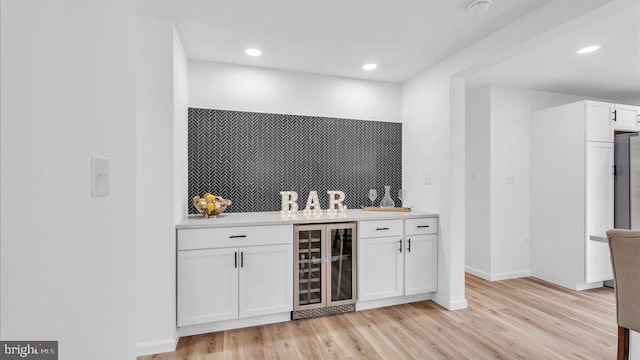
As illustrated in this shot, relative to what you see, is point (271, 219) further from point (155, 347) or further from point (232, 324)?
point (155, 347)

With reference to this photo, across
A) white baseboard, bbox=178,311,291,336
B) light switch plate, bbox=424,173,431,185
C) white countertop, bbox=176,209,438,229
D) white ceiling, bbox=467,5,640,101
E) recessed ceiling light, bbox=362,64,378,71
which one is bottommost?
white baseboard, bbox=178,311,291,336

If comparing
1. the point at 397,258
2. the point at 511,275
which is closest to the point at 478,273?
the point at 511,275

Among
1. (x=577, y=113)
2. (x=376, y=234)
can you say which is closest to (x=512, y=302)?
(x=376, y=234)

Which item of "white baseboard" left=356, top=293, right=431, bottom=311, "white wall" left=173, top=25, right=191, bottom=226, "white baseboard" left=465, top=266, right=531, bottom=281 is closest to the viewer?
"white wall" left=173, top=25, right=191, bottom=226

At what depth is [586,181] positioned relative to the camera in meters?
3.36

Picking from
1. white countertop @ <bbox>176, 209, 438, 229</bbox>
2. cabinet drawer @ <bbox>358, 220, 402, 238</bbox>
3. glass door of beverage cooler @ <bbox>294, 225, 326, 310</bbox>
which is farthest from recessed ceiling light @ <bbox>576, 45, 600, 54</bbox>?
glass door of beverage cooler @ <bbox>294, 225, 326, 310</bbox>

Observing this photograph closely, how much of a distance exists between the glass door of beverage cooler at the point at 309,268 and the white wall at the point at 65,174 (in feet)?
5.08

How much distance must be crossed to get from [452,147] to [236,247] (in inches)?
83.6

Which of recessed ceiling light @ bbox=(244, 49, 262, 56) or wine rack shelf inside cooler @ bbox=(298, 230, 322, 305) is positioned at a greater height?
recessed ceiling light @ bbox=(244, 49, 262, 56)

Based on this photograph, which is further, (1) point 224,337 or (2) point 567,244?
(2) point 567,244

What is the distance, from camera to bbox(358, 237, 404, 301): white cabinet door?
2.80 meters

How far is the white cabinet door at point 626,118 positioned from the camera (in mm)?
3500

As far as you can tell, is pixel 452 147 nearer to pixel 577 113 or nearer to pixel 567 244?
pixel 577 113

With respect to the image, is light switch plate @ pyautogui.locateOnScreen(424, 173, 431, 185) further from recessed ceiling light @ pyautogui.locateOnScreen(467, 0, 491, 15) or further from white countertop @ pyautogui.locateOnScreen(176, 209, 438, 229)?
recessed ceiling light @ pyautogui.locateOnScreen(467, 0, 491, 15)
